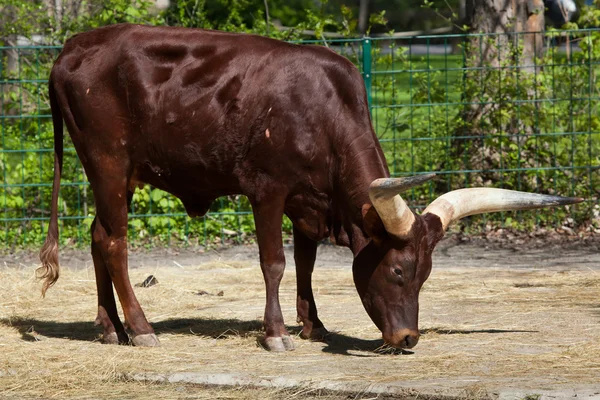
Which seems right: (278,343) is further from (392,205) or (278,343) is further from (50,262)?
(50,262)

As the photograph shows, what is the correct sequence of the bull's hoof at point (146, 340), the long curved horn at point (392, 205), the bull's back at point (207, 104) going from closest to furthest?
the long curved horn at point (392, 205) < the bull's back at point (207, 104) < the bull's hoof at point (146, 340)

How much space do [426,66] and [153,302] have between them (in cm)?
470

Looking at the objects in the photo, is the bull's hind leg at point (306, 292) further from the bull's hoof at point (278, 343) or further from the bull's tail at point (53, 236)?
the bull's tail at point (53, 236)

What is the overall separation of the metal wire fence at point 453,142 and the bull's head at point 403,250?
498 cm

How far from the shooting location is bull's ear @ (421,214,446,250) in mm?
6262

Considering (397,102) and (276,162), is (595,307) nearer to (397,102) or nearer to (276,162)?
(276,162)

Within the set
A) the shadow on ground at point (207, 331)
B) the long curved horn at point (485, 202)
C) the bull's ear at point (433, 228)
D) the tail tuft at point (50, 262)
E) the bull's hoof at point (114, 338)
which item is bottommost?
the shadow on ground at point (207, 331)

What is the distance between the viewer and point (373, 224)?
625 centimetres

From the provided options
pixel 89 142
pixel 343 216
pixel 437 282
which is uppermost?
pixel 89 142

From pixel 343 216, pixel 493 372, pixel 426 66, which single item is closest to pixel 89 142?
pixel 343 216

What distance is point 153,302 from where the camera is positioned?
8430 millimetres

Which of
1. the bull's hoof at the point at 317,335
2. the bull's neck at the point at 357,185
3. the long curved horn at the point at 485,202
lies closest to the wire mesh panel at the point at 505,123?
the bull's hoof at the point at 317,335

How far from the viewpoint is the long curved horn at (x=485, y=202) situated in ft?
20.3

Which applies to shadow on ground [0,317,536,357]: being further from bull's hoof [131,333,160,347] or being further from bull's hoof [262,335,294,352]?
bull's hoof [131,333,160,347]
